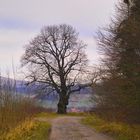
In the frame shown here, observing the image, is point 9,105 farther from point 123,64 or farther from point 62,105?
point 62,105

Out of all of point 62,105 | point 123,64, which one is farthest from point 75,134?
point 62,105

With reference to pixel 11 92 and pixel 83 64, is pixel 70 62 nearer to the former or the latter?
pixel 83 64

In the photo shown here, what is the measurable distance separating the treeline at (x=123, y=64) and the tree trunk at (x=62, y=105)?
4625 centimetres

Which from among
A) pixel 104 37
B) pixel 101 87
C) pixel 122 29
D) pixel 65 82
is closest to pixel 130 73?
pixel 122 29

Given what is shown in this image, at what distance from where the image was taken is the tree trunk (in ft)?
261

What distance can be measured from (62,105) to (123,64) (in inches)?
2094

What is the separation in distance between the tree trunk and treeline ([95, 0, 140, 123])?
46.2m

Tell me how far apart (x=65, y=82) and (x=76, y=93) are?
3.38 meters

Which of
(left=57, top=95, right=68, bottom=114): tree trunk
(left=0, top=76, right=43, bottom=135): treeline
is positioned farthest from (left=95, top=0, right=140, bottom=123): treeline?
(left=57, top=95, right=68, bottom=114): tree trunk

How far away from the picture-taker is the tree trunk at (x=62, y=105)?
79.7 m

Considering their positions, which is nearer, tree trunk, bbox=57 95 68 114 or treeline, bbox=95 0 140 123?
treeline, bbox=95 0 140 123

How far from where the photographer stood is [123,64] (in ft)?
88.9

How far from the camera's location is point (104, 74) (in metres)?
32.2

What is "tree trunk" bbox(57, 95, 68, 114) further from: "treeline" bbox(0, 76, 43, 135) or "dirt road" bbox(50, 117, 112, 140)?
"treeline" bbox(0, 76, 43, 135)
